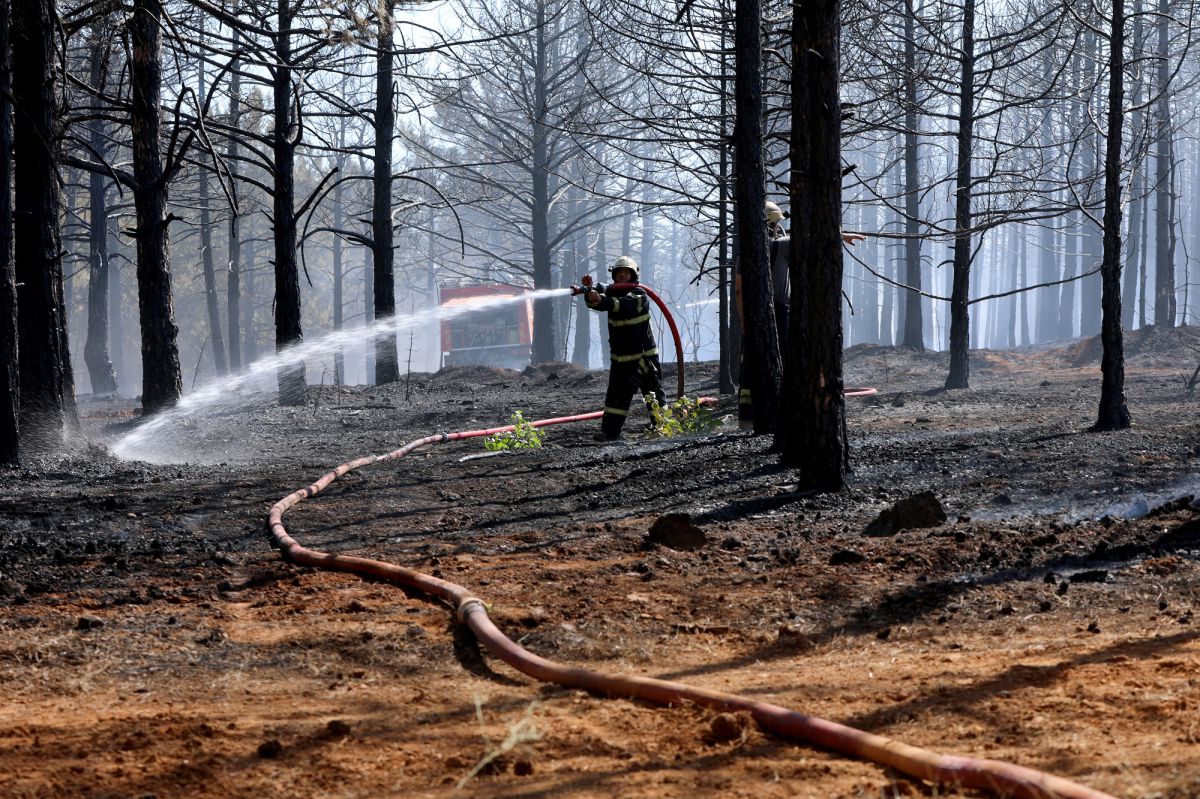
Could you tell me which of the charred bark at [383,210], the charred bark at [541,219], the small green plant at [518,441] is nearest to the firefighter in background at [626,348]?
the small green plant at [518,441]

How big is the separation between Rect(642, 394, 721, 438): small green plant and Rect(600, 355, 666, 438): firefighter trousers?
0.17 metres

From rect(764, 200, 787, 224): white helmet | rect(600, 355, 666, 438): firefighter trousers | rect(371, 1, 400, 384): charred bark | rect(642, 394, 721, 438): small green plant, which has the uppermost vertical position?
rect(371, 1, 400, 384): charred bark

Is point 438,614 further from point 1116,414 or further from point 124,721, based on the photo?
point 1116,414

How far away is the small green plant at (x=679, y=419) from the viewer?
12.1m

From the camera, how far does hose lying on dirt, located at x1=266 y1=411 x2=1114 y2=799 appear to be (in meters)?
2.62

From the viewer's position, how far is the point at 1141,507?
704cm

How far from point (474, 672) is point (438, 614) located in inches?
34.5

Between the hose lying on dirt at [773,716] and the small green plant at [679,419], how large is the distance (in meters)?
6.42

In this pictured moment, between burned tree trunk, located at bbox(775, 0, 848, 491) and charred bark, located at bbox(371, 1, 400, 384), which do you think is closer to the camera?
burned tree trunk, located at bbox(775, 0, 848, 491)

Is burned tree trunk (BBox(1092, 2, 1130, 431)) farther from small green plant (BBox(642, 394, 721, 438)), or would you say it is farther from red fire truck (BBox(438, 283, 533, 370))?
red fire truck (BBox(438, 283, 533, 370))

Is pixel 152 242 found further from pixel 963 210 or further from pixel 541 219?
pixel 541 219

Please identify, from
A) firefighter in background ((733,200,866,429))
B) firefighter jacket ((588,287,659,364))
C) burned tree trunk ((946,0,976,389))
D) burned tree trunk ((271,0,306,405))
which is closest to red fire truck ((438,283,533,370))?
burned tree trunk ((271,0,306,405))

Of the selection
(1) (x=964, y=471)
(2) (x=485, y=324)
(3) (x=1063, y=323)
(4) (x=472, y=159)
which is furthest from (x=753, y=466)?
(3) (x=1063, y=323)

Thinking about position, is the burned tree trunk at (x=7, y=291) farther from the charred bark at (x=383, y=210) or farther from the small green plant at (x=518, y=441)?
the charred bark at (x=383, y=210)
